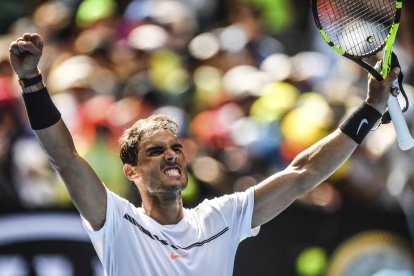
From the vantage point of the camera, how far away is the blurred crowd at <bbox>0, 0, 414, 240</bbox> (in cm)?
779

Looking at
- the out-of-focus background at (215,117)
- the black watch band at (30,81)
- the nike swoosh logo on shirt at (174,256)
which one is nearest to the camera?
the black watch band at (30,81)

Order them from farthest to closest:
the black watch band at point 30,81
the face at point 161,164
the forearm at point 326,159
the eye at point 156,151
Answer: the forearm at point 326,159 → the eye at point 156,151 → the face at point 161,164 → the black watch band at point 30,81

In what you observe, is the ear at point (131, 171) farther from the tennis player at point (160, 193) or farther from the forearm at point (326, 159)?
the forearm at point (326, 159)

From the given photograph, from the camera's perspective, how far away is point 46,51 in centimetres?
985

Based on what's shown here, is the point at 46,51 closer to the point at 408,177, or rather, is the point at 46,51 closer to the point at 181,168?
the point at 408,177

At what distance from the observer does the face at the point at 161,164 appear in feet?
17.0

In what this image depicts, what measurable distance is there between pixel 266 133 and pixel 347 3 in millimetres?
2581

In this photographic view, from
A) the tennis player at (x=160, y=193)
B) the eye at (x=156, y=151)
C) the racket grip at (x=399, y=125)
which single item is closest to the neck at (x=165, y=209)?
the tennis player at (x=160, y=193)

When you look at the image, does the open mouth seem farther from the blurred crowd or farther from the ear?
the blurred crowd

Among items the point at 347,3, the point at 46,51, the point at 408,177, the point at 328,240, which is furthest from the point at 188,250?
the point at 46,51

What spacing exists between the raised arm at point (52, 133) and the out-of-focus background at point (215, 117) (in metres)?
2.39

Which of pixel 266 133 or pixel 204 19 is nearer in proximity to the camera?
pixel 266 133

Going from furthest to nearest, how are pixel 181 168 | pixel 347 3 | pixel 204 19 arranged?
pixel 204 19 < pixel 347 3 < pixel 181 168

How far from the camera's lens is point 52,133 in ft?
15.7
